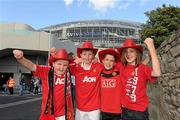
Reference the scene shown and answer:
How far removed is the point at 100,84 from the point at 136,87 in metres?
0.62

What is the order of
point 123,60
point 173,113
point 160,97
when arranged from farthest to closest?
point 160,97 → point 173,113 → point 123,60

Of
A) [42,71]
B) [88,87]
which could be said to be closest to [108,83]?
[88,87]

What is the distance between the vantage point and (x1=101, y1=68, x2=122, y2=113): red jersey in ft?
17.0

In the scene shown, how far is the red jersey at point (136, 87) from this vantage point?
4920 millimetres

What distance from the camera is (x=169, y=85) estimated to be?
714cm

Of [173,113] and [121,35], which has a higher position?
[121,35]

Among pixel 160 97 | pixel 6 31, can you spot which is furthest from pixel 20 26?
pixel 160 97

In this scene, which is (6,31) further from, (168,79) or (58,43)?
(168,79)

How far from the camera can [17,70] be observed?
57.2m

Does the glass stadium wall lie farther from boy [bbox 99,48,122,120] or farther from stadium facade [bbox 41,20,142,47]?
boy [bbox 99,48,122,120]

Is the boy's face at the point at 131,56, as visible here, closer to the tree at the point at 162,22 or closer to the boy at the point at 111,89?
the boy at the point at 111,89

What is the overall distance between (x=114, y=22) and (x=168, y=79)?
10388 cm

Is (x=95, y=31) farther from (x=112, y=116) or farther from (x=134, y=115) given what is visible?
(x=134, y=115)

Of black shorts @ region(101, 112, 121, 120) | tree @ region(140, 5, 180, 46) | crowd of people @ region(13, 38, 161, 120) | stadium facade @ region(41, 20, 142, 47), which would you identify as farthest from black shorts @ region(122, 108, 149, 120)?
stadium facade @ region(41, 20, 142, 47)
